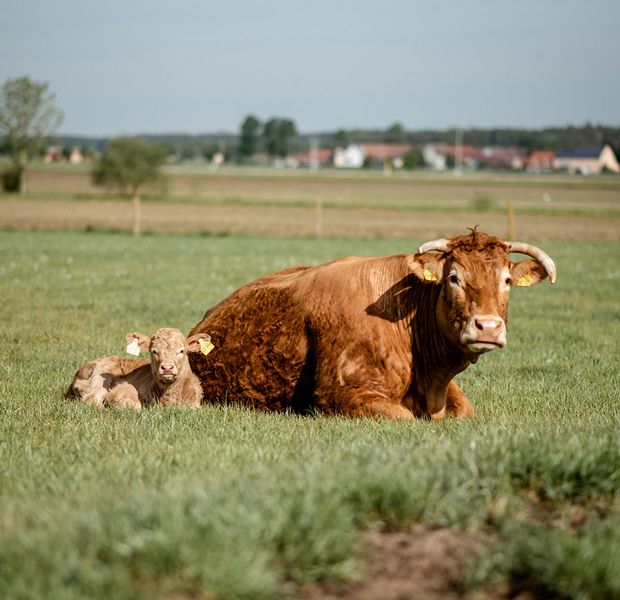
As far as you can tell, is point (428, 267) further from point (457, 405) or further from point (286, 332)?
point (286, 332)

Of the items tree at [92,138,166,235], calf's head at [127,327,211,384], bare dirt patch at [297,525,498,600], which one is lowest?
bare dirt patch at [297,525,498,600]

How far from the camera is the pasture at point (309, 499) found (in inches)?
173

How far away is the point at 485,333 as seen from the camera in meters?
8.12

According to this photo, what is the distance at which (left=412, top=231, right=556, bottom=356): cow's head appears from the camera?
820 cm

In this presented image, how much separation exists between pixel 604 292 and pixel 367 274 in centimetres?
1374

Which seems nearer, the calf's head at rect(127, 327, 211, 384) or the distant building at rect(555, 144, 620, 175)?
the calf's head at rect(127, 327, 211, 384)

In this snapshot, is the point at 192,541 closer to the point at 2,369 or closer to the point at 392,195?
the point at 2,369

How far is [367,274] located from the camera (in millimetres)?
9570

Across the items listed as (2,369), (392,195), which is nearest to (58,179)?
(392,195)

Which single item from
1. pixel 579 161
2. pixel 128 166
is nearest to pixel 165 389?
pixel 128 166

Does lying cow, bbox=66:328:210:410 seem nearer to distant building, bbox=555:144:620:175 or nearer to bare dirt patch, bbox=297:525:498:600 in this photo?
bare dirt patch, bbox=297:525:498:600

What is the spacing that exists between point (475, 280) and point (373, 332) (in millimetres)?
1260

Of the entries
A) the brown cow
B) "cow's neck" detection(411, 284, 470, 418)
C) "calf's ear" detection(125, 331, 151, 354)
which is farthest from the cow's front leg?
"calf's ear" detection(125, 331, 151, 354)

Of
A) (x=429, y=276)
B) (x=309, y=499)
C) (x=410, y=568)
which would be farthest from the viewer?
(x=429, y=276)
